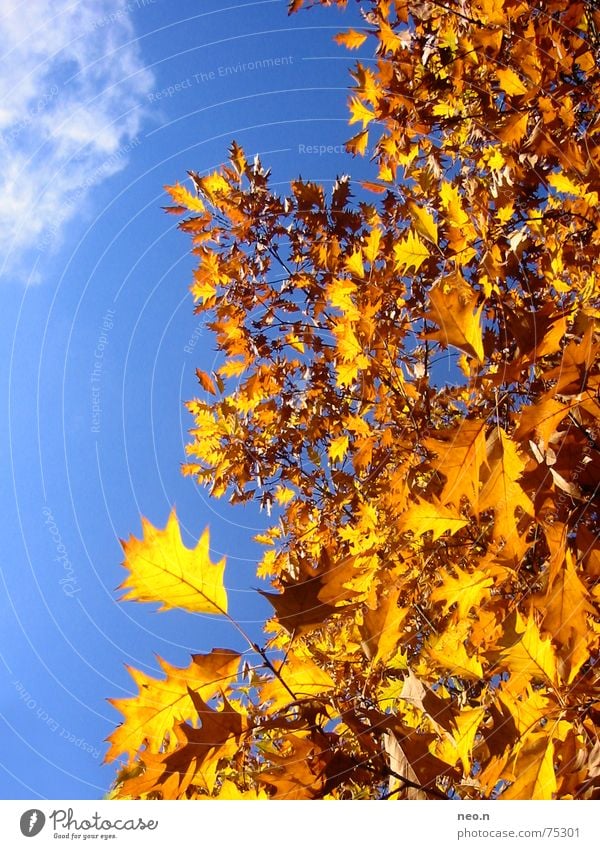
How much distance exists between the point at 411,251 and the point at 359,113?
0.66 meters

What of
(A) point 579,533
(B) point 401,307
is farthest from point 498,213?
(A) point 579,533

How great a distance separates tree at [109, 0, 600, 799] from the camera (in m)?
1.16

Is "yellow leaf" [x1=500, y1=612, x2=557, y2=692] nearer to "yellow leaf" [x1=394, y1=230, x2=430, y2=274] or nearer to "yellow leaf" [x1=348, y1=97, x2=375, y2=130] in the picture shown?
"yellow leaf" [x1=394, y1=230, x2=430, y2=274]

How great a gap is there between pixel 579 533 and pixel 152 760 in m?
1.01

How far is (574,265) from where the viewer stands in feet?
8.22

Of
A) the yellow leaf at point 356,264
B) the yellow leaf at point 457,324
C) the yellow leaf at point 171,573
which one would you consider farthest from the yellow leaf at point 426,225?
the yellow leaf at point 171,573

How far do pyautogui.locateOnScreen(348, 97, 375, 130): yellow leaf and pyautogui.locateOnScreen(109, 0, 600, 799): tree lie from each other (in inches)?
3.7

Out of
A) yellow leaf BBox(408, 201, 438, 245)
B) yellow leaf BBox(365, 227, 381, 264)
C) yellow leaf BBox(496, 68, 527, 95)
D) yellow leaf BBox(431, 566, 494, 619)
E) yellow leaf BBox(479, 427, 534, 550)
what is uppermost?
yellow leaf BBox(365, 227, 381, 264)

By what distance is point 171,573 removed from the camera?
117 cm

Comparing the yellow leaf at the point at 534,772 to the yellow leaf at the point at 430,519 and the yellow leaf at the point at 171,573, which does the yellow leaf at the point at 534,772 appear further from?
the yellow leaf at the point at 171,573

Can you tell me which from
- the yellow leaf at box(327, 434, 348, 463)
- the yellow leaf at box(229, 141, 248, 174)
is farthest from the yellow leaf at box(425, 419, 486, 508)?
the yellow leaf at box(229, 141, 248, 174)

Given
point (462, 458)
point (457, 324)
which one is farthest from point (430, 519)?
point (457, 324)
